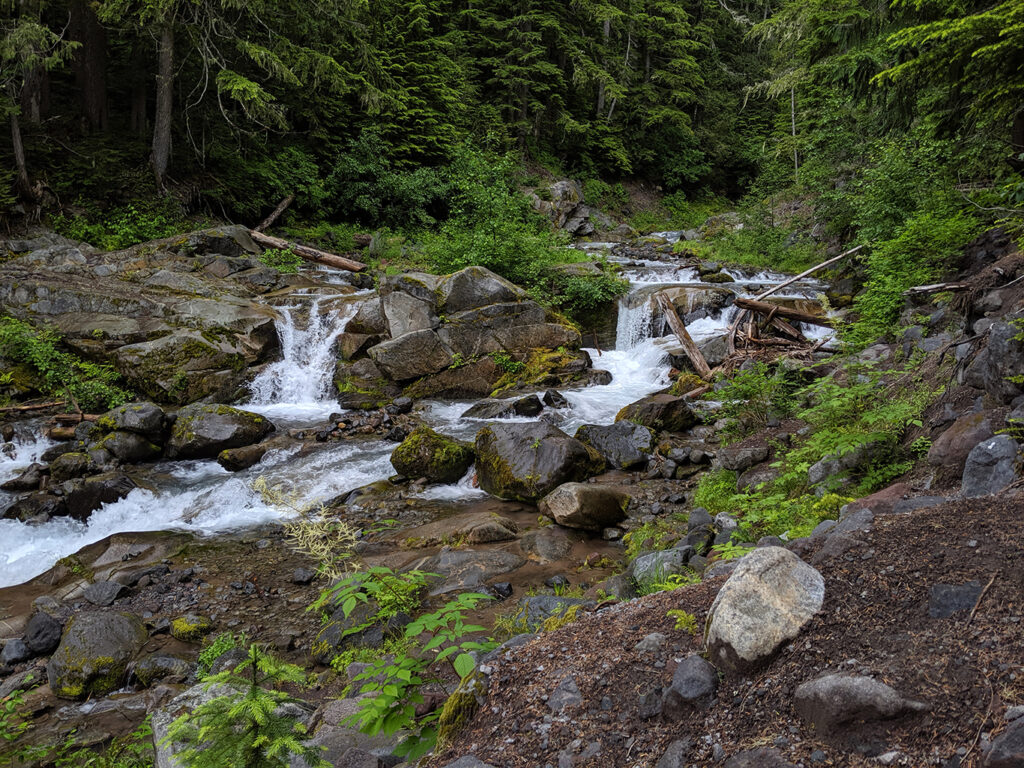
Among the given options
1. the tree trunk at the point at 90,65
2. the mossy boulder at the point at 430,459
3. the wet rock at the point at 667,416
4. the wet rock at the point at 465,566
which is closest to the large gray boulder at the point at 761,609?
the wet rock at the point at 465,566

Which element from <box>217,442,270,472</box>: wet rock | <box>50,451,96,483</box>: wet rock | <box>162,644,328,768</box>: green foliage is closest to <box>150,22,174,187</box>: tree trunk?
<box>50,451,96,483</box>: wet rock

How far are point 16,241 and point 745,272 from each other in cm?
2048

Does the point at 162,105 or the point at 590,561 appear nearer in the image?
the point at 590,561

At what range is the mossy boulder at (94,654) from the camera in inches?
198

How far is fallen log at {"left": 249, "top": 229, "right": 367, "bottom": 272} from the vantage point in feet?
58.2

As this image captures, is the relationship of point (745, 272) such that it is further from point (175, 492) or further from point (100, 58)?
point (100, 58)

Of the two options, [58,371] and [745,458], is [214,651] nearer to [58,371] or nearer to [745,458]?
[745,458]

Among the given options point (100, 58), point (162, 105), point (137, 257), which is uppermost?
point (100, 58)

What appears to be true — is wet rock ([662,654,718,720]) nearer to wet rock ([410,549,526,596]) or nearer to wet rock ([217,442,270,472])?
wet rock ([410,549,526,596])

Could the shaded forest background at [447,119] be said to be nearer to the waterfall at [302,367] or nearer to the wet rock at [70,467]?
the waterfall at [302,367]

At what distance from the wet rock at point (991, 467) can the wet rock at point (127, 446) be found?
11.1 meters

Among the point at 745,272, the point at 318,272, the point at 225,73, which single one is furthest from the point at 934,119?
the point at 225,73

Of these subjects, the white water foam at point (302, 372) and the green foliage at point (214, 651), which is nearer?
the green foliage at point (214, 651)

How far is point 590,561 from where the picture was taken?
6359 mm
